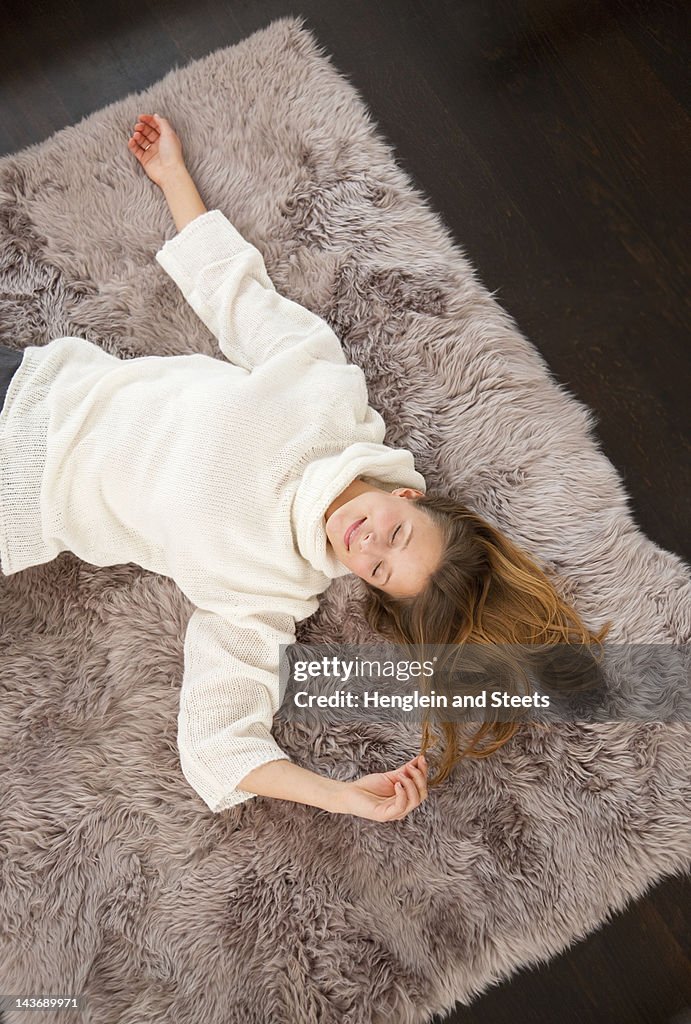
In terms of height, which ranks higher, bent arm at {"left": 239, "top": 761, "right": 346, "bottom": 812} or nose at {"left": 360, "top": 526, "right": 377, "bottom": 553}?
nose at {"left": 360, "top": 526, "right": 377, "bottom": 553}

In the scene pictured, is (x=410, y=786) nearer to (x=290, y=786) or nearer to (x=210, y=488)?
(x=290, y=786)

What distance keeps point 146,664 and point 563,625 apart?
774 mm

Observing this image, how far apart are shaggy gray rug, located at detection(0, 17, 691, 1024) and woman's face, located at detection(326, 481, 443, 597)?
23 cm

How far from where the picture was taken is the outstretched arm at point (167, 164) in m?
1.55

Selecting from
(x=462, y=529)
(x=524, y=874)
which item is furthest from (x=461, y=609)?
(x=524, y=874)

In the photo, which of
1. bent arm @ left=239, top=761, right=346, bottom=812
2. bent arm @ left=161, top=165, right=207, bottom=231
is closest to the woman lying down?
bent arm @ left=239, top=761, right=346, bottom=812

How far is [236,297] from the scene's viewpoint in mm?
1460

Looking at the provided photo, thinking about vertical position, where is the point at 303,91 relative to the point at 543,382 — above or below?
above

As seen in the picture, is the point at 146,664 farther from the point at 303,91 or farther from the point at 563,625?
the point at 303,91

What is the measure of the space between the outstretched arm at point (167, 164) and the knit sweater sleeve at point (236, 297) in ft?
0.17

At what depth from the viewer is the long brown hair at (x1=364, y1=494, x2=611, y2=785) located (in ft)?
4.28

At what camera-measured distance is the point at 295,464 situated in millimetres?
1325

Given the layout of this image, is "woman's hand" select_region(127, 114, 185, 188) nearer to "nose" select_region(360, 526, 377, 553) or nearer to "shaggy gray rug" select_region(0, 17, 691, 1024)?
"shaggy gray rug" select_region(0, 17, 691, 1024)

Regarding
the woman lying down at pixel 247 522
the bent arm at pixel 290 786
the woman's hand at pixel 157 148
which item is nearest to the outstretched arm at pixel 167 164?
the woman's hand at pixel 157 148
